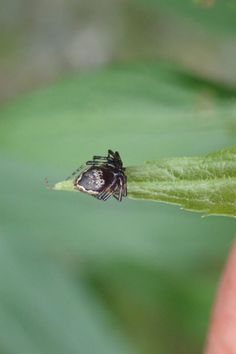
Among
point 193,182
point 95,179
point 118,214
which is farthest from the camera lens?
point 118,214

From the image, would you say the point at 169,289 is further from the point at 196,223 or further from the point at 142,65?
the point at 142,65

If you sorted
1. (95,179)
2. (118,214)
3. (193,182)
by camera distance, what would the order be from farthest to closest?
(118,214) < (95,179) < (193,182)

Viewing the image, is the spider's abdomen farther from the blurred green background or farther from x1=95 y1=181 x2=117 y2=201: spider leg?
the blurred green background

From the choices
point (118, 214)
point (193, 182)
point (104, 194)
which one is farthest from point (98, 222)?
point (193, 182)

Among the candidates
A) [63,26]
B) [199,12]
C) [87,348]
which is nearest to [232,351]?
[199,12]

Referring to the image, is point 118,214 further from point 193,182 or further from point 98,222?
point 193,182

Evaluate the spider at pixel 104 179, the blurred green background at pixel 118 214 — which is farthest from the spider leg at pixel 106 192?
the blurred green background at pixel 118 214
